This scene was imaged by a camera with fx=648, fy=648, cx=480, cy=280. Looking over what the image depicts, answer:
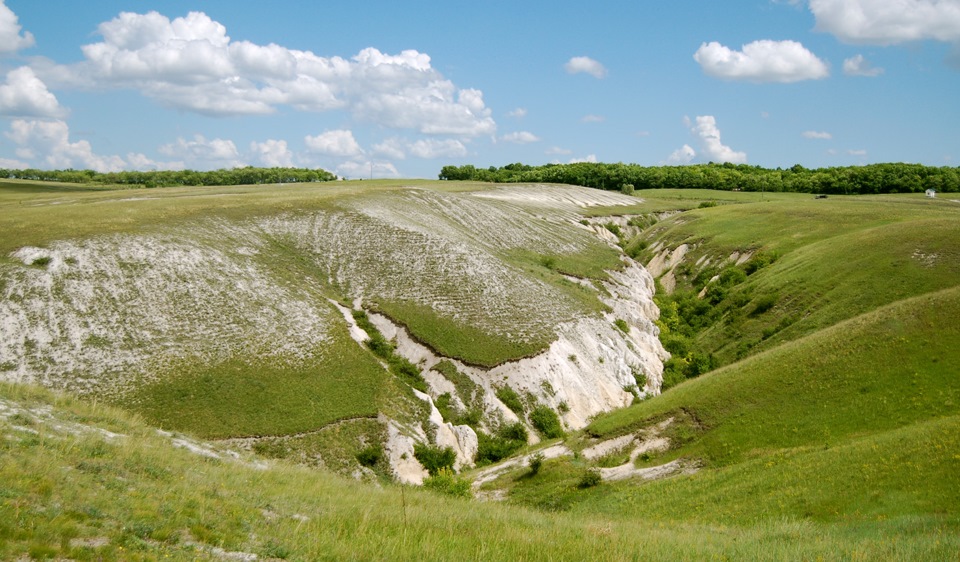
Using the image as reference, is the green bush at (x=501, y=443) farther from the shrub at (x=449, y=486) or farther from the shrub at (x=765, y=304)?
the shrub at (x=765, y=304)

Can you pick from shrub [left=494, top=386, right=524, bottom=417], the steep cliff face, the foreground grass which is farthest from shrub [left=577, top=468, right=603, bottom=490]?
shrub [left=494, top=386, right=524, bottom=417]

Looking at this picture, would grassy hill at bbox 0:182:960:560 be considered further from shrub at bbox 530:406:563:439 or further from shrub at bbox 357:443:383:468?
shrub at bbox 530:406:563:439

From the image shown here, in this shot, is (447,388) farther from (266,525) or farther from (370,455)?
(266,525)

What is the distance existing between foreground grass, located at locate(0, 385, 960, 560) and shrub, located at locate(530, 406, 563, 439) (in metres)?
26.1

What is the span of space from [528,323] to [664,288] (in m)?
41.5

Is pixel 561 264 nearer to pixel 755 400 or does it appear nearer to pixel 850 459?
pixel 755 400

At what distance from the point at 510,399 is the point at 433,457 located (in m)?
9.42

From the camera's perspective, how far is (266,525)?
625 inches

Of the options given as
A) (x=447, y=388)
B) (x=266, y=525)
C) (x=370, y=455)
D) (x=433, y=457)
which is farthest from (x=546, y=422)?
(x=266, y=525)

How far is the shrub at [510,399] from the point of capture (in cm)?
4963

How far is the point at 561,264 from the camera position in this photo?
81875 mm

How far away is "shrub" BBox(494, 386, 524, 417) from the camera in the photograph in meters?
49.6

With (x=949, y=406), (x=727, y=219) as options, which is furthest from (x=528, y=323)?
(x=727, y=219)

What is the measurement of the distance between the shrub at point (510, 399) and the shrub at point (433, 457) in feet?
25.3
